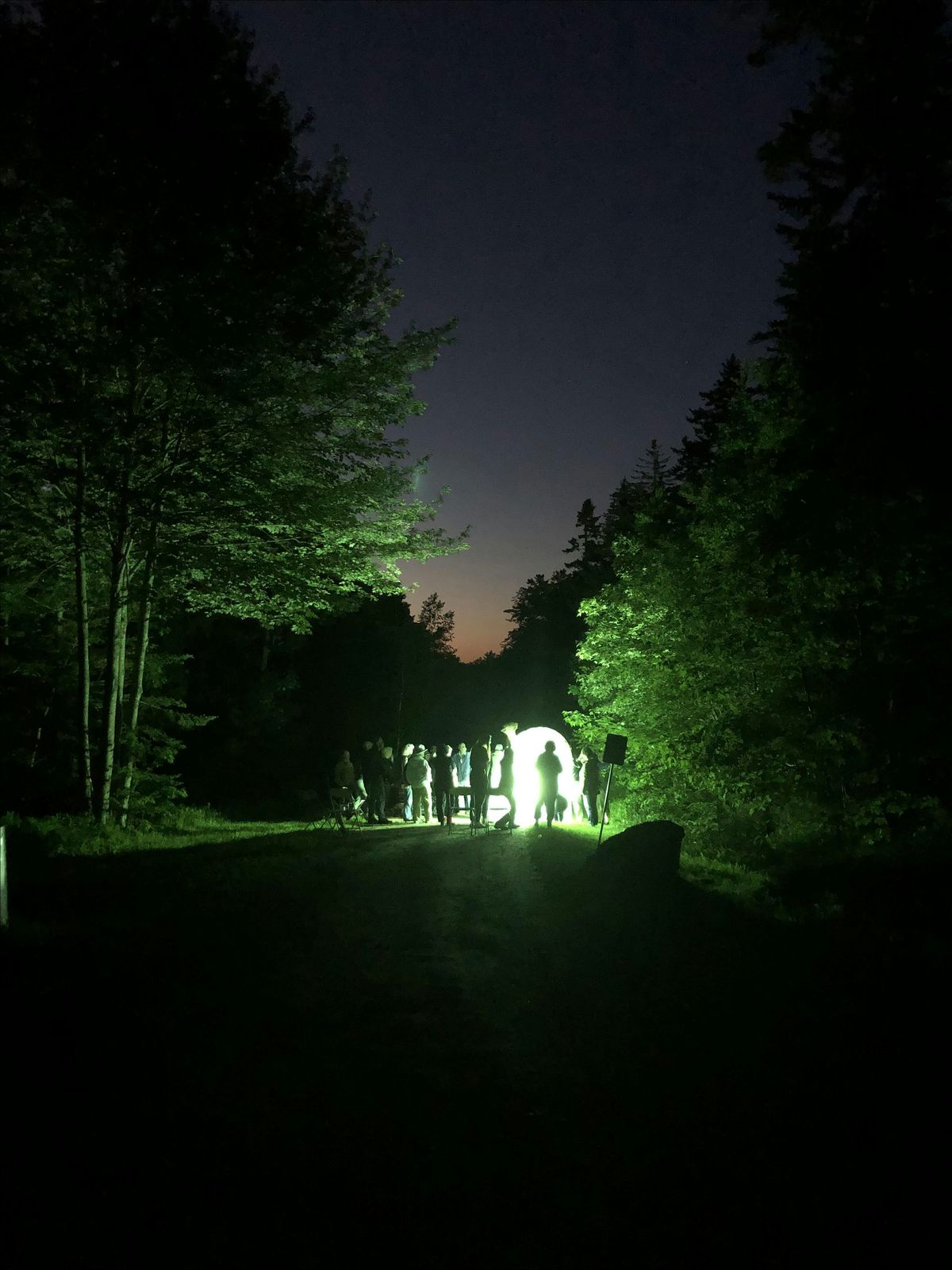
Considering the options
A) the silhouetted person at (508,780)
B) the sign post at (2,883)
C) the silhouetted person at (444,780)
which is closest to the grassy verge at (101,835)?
the sign post at (2,883)

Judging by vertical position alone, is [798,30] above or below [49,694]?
above

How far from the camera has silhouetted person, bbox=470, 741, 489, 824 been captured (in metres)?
15.4

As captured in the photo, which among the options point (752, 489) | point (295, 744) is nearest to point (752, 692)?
point (752, 489)

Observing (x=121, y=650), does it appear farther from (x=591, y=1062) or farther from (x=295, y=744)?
(x=295, y=744)

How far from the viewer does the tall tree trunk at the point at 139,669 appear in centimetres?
1305

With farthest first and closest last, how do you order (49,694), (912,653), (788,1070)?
(49,694)
(912,653)
(788,1070)

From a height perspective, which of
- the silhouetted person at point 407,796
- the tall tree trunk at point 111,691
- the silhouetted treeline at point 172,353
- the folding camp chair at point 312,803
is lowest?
the folding camp chair at point 312,803

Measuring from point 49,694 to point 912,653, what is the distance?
18566 mm

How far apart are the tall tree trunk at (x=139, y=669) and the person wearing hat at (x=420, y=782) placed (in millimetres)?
7226

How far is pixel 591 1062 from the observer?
182 inches

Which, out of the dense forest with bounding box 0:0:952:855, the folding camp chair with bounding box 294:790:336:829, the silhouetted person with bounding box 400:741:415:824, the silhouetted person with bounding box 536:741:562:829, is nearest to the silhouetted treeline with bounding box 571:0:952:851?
the dense forest with bounding box 0:0:952:855

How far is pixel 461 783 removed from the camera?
21703 mm

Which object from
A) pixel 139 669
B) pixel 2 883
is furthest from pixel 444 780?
pixel 2 883

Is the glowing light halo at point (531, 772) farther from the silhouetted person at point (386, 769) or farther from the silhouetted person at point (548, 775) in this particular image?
the silhouetted person at point (548, 775)
